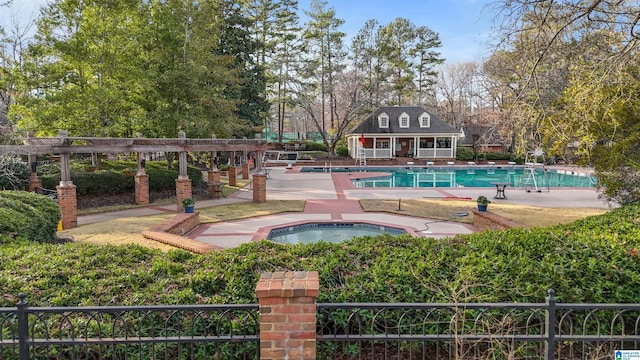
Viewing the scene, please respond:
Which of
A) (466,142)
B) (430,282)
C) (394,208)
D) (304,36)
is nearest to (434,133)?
(466,142)

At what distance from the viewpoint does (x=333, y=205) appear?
16.4 meters

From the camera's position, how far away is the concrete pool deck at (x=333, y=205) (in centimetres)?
1167

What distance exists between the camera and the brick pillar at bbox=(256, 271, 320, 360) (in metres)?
2.88

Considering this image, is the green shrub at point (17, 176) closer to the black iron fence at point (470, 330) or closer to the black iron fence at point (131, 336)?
the black iron fence at point (131, 336)

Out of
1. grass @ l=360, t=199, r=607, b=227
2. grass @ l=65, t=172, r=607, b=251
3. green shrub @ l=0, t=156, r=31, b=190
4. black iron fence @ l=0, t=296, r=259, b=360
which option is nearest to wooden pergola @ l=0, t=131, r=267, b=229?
green shrub @ l=0, t=156, r=31, b=190

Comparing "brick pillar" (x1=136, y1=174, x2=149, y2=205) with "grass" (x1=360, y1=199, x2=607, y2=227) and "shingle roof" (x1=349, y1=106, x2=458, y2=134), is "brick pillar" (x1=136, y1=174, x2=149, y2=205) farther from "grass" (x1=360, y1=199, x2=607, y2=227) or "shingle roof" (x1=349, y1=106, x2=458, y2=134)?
"shingle roof" (x1=349, y1=106, x2=458, y2=134)

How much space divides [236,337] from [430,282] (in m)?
1.96

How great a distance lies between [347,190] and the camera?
69.9 ft

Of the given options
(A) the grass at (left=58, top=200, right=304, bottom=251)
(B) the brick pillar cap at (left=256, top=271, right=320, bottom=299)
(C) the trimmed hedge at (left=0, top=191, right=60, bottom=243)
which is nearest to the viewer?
(B) the brick pillar cap at (left=256, top=271, right=320, bottom=299)

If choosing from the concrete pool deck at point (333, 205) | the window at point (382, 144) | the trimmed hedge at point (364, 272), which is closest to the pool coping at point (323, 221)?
the concrete pool deck at point (333, 205)

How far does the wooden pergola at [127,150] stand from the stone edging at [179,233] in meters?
3.32

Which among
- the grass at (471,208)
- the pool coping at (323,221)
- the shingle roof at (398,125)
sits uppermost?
the shingle roof at (398,125)

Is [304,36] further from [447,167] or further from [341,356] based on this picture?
[341,356]

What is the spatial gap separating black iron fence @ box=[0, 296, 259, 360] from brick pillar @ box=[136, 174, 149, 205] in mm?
13770
